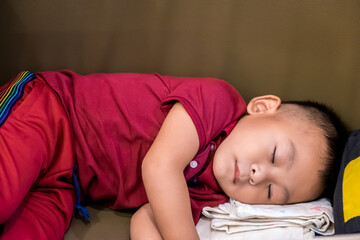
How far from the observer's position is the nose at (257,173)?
0.98 metres

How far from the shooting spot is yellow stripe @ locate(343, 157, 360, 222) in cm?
91

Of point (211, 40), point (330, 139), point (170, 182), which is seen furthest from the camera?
point (211, 40)

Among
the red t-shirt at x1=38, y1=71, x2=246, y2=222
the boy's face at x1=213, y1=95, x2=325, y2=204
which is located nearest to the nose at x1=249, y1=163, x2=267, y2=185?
the boy's face at x1=213, y1=95, x2=325, y2=204

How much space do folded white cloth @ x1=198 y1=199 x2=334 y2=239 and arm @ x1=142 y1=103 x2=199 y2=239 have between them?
5.0 inches

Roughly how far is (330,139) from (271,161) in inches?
6.8

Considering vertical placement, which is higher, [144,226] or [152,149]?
[152,149]

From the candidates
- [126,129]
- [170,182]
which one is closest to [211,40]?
[126,129]

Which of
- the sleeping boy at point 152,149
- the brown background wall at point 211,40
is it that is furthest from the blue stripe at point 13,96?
the brown background wall at point 211,40

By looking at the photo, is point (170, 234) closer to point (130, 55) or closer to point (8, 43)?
point (130, 55)

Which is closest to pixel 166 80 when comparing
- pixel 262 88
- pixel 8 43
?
pixel 262 88

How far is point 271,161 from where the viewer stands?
990mm

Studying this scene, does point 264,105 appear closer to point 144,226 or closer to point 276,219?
point 276,219

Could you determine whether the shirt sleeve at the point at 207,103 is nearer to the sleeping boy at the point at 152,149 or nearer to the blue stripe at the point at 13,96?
the sleeping boy at the point at 152,149

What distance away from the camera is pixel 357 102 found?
4.05ft
